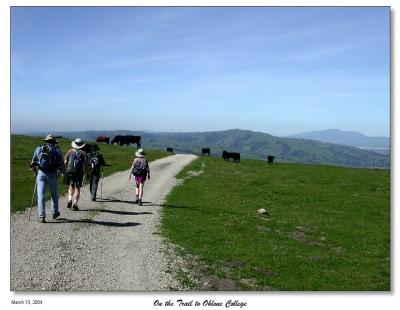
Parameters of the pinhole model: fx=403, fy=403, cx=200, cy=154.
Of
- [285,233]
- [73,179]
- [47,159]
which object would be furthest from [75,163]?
[285,233]

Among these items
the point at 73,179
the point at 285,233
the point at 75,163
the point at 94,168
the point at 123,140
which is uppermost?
the point at 75,163

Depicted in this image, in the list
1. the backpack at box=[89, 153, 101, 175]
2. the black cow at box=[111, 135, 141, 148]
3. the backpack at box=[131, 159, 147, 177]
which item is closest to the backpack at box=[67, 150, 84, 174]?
the backpack at box=[131, 159, 147, 177]

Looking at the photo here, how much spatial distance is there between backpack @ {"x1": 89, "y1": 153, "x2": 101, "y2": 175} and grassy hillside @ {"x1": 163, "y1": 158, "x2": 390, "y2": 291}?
469cm

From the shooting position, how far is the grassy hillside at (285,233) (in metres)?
14.1

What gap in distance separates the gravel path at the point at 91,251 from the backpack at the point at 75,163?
2150 mm

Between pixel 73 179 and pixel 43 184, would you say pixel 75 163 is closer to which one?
pixel 73 179

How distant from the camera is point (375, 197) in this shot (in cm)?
3559

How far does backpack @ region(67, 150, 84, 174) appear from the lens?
19641mm

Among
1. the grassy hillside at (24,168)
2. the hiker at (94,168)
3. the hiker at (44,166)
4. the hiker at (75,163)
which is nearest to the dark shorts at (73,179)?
the hiker at (75,163)

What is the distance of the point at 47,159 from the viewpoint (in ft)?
55.3

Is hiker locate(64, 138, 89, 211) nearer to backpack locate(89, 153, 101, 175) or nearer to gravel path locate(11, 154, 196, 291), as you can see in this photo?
gravel path locate(11, 154, 196, 291)

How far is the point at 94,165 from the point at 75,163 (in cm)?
434

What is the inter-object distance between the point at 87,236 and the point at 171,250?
350cm
